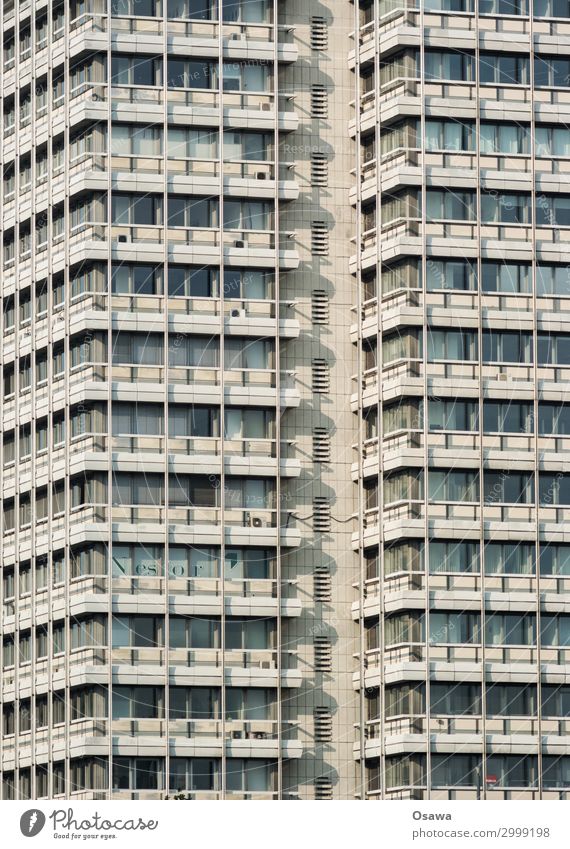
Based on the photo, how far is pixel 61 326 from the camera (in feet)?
492

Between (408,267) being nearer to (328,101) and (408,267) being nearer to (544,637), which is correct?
(328,101)

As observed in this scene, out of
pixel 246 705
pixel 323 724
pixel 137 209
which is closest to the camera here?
pixel 246 705

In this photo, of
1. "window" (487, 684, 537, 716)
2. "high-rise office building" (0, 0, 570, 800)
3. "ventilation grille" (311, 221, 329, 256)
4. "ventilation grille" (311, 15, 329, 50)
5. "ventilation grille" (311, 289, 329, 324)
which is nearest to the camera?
"high-rise office building" (0, 0, 570, 800)

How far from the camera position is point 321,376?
15012cm

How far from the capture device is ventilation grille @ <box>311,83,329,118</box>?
15275cm

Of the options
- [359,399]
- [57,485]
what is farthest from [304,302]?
[57,485]

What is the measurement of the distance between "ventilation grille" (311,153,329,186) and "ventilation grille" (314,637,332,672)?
25.0 m

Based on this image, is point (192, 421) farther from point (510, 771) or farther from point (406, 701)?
point (510, 771)

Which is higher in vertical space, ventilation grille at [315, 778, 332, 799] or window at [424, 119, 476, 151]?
window at [424, 119, 476, 151]

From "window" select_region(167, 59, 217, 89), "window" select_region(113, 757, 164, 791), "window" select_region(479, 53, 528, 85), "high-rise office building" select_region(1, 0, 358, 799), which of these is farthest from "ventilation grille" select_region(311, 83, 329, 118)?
"window" select_region(113, 757, 164, 791)

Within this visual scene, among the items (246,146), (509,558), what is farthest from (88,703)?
(246,146)

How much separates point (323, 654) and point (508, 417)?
16.0 meters

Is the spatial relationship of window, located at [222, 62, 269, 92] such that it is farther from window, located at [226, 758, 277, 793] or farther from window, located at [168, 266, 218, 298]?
window, located at [226, 758, 277, 793]
